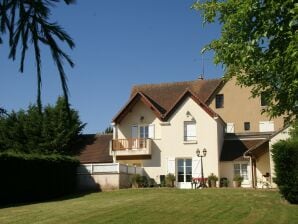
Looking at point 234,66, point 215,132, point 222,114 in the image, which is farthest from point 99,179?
point 234,66

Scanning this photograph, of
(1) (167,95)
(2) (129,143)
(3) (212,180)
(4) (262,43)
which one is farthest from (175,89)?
(4) (262,43)

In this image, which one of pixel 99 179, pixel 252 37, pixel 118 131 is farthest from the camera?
pixel 118 131

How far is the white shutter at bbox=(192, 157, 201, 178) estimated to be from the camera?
119 feet

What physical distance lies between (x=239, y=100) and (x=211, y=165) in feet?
35.8

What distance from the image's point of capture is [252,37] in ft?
44.9

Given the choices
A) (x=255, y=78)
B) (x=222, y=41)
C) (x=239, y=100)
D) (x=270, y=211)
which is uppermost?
(x=239, y=100)

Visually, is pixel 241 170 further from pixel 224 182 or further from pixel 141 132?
pixel 141 132

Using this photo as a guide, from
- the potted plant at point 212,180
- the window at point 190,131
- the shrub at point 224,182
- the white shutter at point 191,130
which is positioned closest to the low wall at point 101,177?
the potted plant at point 212,180

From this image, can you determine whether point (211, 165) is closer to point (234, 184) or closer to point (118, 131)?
point (234, 184)

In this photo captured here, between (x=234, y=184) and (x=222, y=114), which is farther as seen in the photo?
(x=222, y=114)

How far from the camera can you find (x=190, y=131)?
123ft

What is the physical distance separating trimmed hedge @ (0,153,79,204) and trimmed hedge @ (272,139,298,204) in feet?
46.7

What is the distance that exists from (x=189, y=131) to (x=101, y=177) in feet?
27.6

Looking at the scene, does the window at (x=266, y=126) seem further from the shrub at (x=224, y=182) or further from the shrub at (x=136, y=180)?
the shrub at (x=136, y=180)
